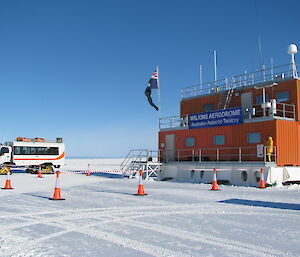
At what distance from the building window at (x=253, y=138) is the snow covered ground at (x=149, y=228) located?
31.4ft

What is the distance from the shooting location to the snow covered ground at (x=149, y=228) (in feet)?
17.7

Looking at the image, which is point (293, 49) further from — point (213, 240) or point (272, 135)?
point (213, 240)

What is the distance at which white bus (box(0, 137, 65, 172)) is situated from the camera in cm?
2939

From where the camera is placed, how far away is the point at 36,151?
101ft

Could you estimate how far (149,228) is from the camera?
7.03m

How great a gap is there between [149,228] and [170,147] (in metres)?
18.8

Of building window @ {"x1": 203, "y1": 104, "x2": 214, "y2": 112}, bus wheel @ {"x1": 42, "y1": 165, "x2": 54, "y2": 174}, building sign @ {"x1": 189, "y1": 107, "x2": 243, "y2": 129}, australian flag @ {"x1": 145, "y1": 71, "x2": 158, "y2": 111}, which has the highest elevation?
australian flag @ {"x1": 145, "y1": 71, "x2": 158, "y2": 111}

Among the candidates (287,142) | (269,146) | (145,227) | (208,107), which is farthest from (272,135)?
(145,227)

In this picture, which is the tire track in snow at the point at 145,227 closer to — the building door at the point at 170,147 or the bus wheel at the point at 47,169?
the building door at the point at 170,147

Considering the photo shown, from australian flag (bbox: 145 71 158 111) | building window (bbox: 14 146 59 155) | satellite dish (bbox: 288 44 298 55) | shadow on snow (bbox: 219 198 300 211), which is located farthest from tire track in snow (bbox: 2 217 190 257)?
building window (bbox: 14 146 59 155)

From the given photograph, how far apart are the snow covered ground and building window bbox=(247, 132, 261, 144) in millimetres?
9556

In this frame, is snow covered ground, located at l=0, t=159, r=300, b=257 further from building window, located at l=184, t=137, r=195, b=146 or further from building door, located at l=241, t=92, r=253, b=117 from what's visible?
building window, located at l=184, t=137, r=195, b=146

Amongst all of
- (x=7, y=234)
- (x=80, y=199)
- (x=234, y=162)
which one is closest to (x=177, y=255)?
(x=7, y=234)

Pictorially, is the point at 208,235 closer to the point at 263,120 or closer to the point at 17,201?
the point at 17,201
